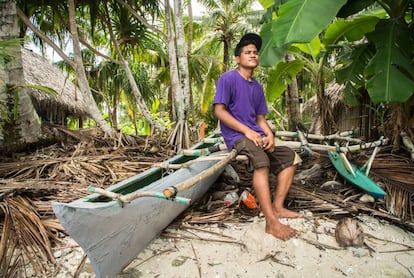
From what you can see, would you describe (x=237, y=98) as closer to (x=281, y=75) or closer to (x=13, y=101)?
(x=281, y=75)

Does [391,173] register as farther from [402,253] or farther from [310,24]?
[310,24]

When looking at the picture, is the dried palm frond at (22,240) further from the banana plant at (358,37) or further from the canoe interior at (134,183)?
the banana plant at (358,37)

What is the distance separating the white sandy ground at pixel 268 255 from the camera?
1775 mm

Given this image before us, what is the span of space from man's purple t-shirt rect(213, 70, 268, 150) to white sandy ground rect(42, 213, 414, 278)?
79 cm

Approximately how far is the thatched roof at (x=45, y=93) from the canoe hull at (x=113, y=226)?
5677 millimetres

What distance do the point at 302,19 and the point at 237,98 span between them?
0.76m

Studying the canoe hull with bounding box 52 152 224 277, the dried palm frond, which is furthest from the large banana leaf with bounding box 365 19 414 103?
the dried palm frond

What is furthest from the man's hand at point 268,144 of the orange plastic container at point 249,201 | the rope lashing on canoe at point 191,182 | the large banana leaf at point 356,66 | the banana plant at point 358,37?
the large banana leaf at point 356,66

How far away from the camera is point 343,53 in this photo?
11.8 ft

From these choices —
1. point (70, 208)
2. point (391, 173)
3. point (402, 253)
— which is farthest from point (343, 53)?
point (70, 208)

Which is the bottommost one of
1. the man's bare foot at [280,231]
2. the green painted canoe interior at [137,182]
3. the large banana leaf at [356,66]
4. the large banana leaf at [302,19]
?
the man's bare foot at [280,231]

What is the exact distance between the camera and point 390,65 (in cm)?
241

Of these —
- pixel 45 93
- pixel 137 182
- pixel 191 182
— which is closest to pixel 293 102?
pixel 137 182

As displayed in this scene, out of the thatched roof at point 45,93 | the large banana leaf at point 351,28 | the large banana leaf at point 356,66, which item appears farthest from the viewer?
the thatched roof at point 45,93
